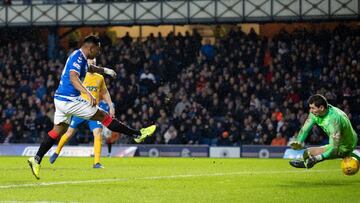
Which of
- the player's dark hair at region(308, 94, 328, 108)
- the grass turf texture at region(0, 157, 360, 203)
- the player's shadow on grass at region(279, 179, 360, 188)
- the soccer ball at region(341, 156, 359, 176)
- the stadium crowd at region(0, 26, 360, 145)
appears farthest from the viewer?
the stadium crowd at region(0, 26, 360, 145)

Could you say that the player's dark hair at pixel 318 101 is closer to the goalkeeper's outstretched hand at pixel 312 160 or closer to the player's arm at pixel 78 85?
the goalkeeper's outstretched hand at pixel 312 160

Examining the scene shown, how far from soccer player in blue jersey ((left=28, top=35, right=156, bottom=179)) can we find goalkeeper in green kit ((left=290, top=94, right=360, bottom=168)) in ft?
8.89

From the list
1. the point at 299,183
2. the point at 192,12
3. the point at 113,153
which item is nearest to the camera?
the point at 299,183

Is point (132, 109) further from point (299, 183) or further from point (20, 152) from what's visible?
point (299, 183)

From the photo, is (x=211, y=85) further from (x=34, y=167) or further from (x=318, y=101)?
(x=34, y=167)

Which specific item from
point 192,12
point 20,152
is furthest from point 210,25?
point 20,152

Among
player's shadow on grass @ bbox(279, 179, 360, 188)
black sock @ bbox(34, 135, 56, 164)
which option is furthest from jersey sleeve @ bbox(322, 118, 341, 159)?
black sock @ bbox(34, 135, 56, 164)

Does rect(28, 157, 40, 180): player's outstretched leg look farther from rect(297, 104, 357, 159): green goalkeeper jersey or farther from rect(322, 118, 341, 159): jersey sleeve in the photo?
rect(322, 118, 341, 159): jersey sleeve

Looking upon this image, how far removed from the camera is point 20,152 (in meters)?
30.9

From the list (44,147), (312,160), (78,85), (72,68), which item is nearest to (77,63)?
(72,68)

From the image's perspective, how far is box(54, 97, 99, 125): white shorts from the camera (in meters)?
13.5

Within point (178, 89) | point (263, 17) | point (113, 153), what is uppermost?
point (263, 17)

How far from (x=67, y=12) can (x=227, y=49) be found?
7.71m

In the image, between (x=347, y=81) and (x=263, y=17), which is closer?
(x=347, y=81)
